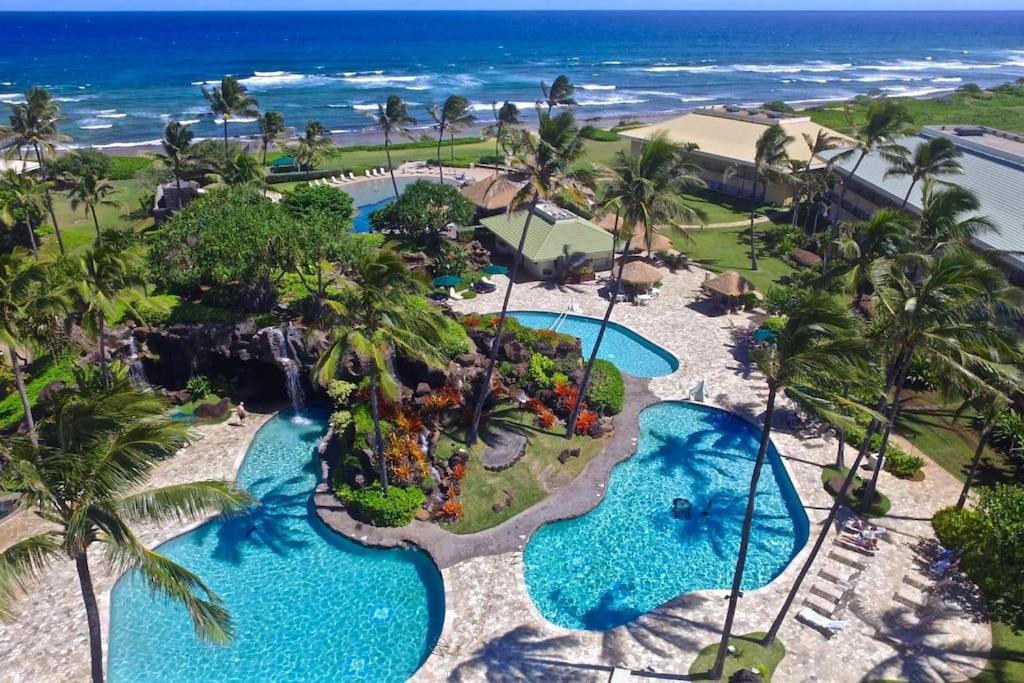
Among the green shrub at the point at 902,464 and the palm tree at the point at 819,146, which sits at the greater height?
the palm tree at the point at 819,146

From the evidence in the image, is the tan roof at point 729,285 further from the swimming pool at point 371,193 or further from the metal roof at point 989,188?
the swimming pool at point 371,193

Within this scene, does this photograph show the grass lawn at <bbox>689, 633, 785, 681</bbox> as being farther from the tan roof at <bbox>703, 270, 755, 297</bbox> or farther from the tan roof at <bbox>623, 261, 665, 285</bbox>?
the tan roof at <bbox>623, 261, 665, 285</bbox>

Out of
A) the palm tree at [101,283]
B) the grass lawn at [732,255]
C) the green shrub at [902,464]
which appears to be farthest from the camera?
the grass lawn at [732,255]

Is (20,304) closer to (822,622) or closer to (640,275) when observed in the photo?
(822,622)

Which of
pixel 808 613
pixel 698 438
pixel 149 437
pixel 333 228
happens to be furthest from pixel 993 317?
pixel 333 228

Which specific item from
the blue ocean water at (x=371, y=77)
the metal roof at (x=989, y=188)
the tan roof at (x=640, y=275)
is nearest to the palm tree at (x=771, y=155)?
the metal roof at (x=989, y=188)

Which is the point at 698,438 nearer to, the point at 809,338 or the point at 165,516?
the point at 809,338

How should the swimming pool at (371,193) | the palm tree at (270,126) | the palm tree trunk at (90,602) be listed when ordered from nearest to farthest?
the palm tree trunk at (90,602)
the swimming pool at (371,193)
the palm tree at (270,126)
